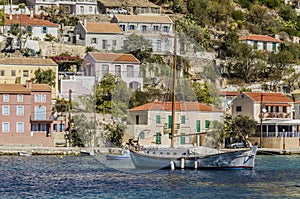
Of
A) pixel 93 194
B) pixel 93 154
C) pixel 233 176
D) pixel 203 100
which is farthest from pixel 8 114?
pixel 93 194

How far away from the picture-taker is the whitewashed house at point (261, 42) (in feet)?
405

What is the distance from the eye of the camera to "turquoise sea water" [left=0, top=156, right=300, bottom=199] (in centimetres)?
4956

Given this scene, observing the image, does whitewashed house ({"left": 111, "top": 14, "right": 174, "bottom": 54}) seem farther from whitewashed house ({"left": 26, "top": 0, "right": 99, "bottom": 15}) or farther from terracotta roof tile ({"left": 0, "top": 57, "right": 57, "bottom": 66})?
terracotta roof tile ({"left": 0, "top": 57, "right": 57, "bottom": 66})

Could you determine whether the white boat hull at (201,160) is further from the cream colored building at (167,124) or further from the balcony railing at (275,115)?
the balcony railing at (275,115)

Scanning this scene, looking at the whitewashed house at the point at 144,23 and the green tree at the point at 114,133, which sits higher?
the whitewashed house at the point at 144,23

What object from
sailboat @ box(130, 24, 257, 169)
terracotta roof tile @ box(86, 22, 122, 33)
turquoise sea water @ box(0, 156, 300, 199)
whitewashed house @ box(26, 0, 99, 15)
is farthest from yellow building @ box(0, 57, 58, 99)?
sailboat @ box(130, 24, 257, 169)

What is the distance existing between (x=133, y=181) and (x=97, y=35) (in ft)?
194

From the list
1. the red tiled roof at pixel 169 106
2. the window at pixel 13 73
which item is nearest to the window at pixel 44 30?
the window at pixel 13 73

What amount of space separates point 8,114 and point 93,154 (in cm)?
1153

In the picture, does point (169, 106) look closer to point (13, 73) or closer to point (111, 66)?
point (111, 66)

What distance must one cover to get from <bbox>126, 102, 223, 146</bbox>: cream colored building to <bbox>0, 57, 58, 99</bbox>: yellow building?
32810mm

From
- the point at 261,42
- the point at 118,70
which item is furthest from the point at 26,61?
the point at 261,42

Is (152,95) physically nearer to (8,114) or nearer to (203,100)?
(203,100)

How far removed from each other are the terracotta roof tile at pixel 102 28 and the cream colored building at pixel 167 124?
45133 mm
